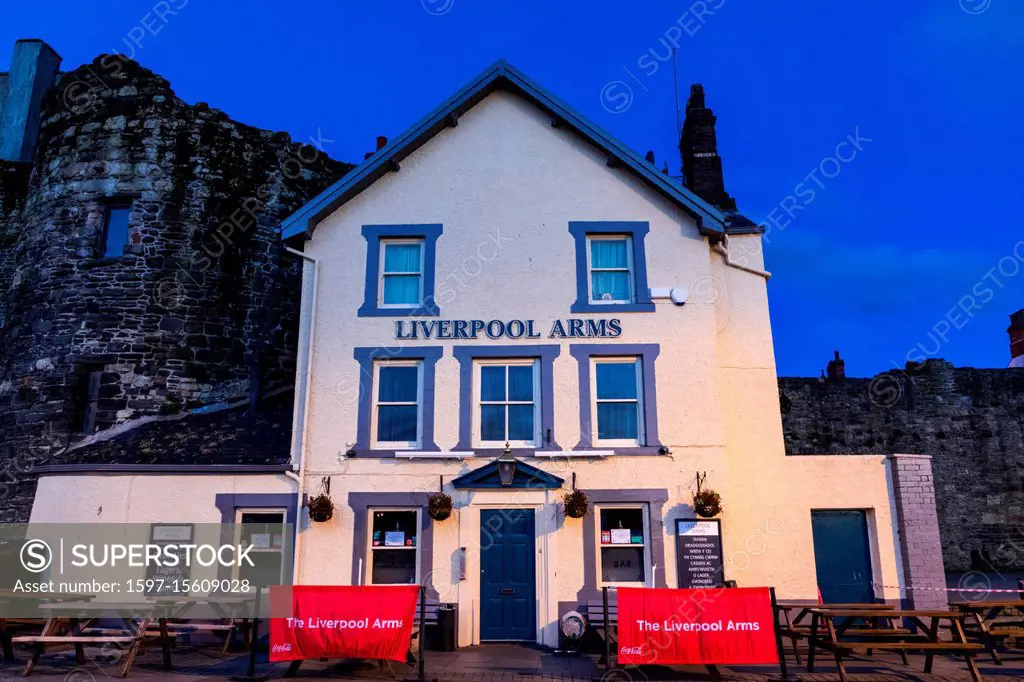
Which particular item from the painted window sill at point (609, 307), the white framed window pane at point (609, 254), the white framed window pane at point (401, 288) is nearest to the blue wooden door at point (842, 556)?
the painted window sill at point (609, 307)

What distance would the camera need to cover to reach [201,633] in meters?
13.9

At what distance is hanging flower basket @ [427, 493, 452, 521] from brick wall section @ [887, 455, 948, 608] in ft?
26.9

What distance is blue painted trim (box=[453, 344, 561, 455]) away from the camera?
47.5ft

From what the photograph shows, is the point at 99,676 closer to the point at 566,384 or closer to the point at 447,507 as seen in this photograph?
the point at 447,507

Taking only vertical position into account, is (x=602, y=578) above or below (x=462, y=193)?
below

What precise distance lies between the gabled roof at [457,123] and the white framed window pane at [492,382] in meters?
4.38

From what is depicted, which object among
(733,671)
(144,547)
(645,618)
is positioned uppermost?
(144,547)

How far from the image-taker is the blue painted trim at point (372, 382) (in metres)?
14.5

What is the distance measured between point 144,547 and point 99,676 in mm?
3880

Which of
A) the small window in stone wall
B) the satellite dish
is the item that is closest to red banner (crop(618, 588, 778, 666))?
the satellite dish

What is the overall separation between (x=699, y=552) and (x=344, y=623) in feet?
20.9

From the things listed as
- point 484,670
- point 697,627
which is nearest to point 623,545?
point 697,627

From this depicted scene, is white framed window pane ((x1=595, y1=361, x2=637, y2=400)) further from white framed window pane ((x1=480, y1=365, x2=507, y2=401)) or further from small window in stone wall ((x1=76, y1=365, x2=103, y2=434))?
small window in stone wall ((x1=76, y1=365, x2=103, y2=434))

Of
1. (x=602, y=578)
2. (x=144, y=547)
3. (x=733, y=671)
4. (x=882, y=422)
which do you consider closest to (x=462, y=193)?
(x=602, y=578)
